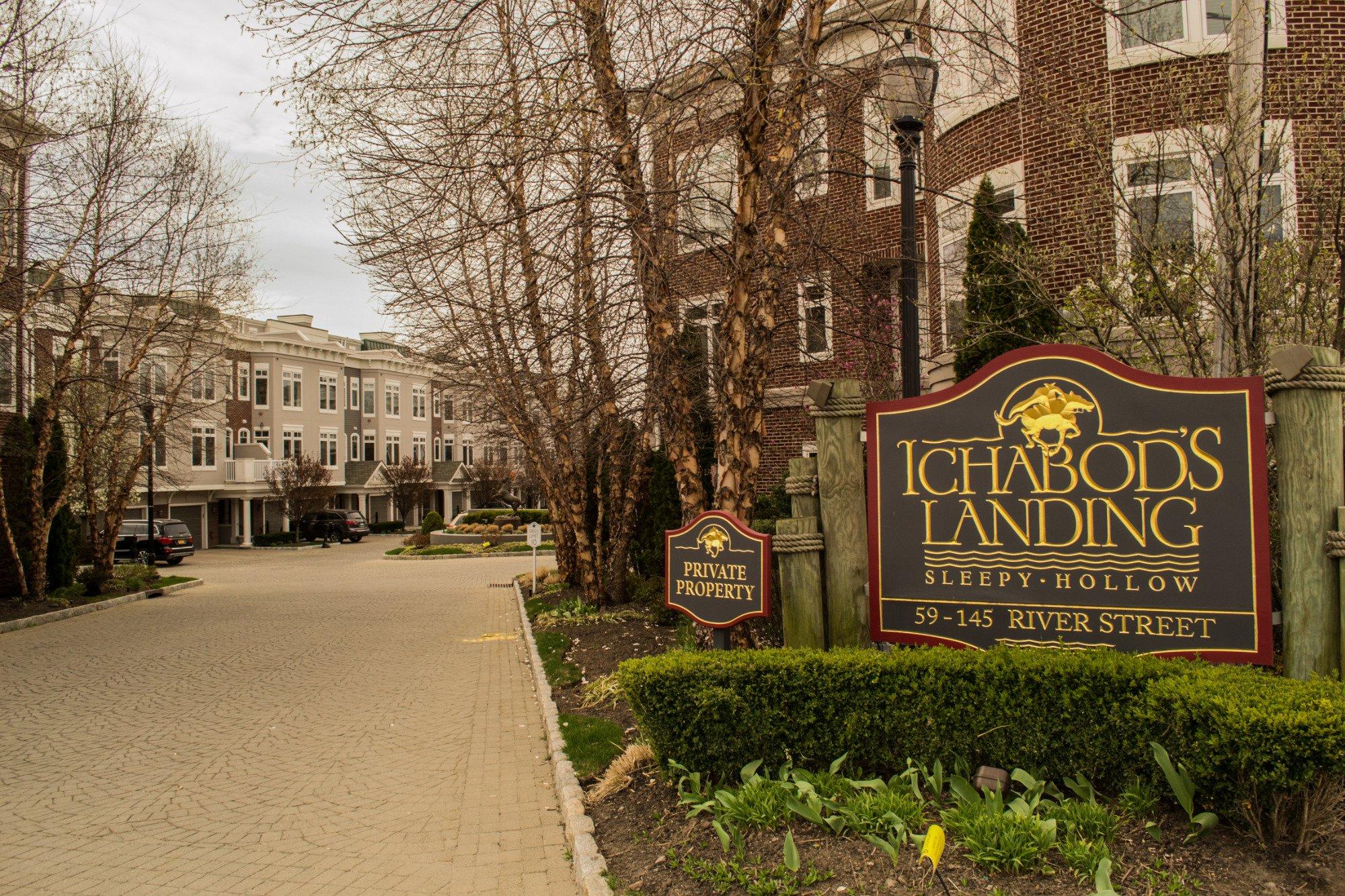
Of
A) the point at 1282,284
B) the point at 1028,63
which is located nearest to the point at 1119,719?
the point at 1282,284

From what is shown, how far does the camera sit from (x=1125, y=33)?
10766 millimetres

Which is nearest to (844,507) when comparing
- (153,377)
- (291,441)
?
(153,377)

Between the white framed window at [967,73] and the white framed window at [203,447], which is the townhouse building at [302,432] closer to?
the white framed window at [203,447]

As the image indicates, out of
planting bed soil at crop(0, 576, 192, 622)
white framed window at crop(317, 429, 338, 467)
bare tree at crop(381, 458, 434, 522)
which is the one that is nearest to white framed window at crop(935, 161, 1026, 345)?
planting bed soil at crop(0, 576, 192, 622)

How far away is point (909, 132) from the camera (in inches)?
286

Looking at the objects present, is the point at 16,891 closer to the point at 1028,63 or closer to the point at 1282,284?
the point at 1282,284

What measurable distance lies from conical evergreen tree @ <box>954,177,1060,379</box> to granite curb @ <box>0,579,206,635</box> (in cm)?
1645

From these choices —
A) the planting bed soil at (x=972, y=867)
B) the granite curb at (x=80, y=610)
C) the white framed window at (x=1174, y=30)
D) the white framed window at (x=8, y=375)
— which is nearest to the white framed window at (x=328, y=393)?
the granite curb at (x=80, y=610)

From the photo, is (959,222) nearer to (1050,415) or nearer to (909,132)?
(909,132)

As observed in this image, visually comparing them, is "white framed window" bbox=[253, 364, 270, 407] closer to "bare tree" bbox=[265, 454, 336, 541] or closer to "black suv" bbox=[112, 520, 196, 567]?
"bare tree" bbox=[265, 454, 336, 541]

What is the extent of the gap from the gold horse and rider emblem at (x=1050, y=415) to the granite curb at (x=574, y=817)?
134 inches

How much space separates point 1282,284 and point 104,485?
35.7m

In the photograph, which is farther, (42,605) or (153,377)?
(153,377)

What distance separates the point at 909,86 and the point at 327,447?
52742mm
